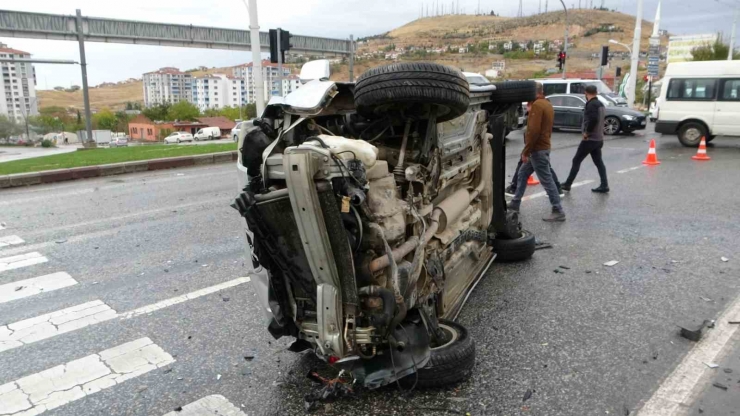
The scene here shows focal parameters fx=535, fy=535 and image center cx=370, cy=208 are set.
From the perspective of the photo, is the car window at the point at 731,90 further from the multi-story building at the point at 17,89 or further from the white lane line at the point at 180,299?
the multi-story building at the point at 17,89

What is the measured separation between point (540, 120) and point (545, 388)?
451cm

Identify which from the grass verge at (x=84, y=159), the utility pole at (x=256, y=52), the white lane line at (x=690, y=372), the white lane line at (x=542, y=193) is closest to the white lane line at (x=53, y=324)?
the white lane line at (x=690, y=372)

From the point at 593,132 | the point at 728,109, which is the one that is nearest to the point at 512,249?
the point at 593,132

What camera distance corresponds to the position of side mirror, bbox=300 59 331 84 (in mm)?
3517

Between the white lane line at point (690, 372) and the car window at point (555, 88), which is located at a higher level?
the car window at point (555, 88)

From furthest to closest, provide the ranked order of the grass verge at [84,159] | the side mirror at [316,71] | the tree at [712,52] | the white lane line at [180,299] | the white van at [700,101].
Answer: the tree at [712,52] < the white van at [700,101] < the grass verge at [84,159] < the white lane line at [180,299] < the side mirror at [316,71]

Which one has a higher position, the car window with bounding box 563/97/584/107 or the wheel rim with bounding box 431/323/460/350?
the car window with bounding box 563/97/584/107

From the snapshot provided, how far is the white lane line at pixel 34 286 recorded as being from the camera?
183 inches

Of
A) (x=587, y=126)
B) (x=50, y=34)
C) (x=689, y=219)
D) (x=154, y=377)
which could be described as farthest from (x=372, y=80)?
(x=50, y=34)

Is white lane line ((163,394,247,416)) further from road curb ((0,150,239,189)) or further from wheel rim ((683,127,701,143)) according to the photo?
wheel rim ((683,127,701,143))

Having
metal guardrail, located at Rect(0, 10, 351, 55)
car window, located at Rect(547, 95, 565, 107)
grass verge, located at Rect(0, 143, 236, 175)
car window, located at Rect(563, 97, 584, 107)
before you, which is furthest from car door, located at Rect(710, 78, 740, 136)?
metal guardrail, located at Rect(0, 10, 351, 55)

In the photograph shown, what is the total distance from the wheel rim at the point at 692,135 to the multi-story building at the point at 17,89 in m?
101

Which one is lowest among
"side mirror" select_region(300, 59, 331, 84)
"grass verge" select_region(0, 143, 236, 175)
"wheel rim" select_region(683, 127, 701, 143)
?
"grass verge" select_region(0, 143, 236, 175)

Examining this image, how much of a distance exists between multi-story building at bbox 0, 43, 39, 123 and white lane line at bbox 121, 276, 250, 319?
339 ft
